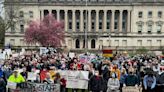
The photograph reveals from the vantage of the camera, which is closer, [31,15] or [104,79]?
[104,79]

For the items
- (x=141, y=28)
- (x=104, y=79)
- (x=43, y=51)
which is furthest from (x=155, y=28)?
(x=104, y=79)

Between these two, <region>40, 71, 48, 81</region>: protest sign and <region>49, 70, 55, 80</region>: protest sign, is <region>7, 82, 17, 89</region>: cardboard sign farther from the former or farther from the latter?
<region>40, 71, 48, 81</region>: protest sign

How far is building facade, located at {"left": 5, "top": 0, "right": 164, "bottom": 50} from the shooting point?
139 metres

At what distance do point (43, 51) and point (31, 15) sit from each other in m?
77.6

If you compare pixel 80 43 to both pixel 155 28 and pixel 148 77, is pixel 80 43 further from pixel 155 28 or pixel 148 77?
pixel 148 77

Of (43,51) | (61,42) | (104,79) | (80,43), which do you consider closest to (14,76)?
(104,79)

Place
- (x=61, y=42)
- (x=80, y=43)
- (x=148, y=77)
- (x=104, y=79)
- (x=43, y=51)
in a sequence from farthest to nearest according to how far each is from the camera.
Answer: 1. (x=80, y=43)
2. (x=61, y=42)
3. (x=43, y=51)
4. (x=104, y=79)
5. (x=148, y=77)

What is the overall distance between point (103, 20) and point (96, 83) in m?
116

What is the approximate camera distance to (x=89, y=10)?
5561 inches

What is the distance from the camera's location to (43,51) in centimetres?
6381

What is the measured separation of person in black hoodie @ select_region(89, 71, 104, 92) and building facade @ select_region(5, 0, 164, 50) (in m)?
111

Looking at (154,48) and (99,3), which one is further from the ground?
(99,3)

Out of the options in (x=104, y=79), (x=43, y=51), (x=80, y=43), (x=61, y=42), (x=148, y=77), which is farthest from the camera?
(x=80, y=43)

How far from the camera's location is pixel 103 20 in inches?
5591
